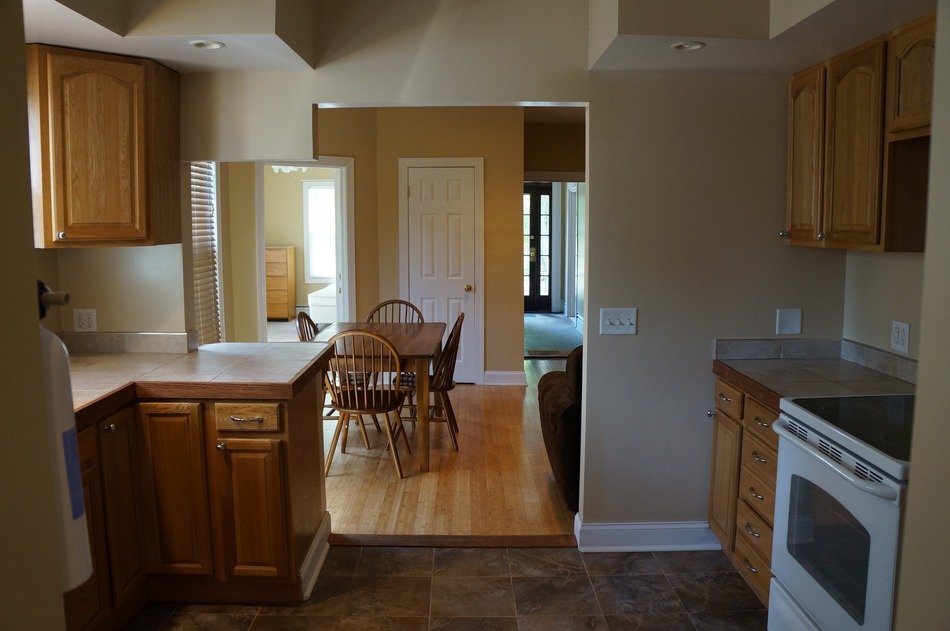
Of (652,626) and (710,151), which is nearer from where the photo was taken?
(652,626)

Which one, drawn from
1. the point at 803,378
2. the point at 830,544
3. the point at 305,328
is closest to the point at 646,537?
the point at 803,378

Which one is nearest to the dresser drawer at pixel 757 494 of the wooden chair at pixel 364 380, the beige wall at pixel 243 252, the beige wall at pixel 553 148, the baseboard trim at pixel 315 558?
the baseboard trim at pixel 315 558

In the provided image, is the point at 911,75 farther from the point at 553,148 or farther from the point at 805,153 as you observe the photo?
the point at 553,148

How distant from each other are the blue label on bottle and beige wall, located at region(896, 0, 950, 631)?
1607 millimetres

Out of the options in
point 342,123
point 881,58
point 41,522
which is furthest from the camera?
point 342,123

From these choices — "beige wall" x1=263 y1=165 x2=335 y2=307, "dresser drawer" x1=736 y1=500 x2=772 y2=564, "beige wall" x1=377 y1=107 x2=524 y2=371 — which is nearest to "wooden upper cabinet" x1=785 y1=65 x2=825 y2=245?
"dresser drawer" x1=736 y1=500 x2=772 y2=564

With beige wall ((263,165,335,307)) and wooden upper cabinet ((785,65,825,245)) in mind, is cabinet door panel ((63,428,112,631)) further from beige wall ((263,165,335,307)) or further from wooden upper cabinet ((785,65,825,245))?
beige wall ((263,165,335,307))

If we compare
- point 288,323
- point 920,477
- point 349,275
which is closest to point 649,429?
point 920,477

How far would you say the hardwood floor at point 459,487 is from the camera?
378cm

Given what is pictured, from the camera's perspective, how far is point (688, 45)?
2.86 metres

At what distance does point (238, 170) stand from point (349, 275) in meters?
1.34

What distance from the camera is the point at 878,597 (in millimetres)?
1979

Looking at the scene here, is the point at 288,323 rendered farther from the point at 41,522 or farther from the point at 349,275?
the point at 41,522

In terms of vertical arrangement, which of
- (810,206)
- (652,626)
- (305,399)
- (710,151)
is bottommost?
(652,626)
